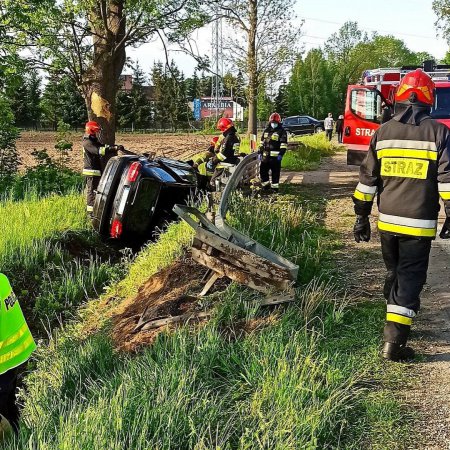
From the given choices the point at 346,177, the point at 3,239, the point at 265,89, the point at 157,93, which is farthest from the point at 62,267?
the point at 157,93

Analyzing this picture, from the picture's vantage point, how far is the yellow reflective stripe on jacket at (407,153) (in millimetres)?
3705

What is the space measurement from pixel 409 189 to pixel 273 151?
6.97m

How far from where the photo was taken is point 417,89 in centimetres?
382

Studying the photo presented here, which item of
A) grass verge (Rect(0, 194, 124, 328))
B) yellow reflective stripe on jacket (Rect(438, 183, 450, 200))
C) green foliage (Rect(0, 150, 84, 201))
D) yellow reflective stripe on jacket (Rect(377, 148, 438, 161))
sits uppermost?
yellow reflective stripe on jacket (Rect(377, 148, 438, 161))

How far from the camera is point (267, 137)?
10922mm

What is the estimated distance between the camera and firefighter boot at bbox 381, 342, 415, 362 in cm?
368

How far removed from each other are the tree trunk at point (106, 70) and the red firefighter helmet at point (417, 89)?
24.8 feet

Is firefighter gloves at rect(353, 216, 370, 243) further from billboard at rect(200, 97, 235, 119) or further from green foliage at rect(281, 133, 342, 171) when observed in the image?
billboard at rect(200, 97, 235, 119)

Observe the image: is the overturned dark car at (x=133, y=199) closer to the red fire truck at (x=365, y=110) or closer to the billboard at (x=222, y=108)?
the red fire truck at (x=365, y=110)

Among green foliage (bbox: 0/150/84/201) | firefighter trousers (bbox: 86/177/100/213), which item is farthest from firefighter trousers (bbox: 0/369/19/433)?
green foliage (bbox: 0/150/84/201)

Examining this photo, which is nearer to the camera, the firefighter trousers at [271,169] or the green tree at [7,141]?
the firefighter trousers at [271,169]

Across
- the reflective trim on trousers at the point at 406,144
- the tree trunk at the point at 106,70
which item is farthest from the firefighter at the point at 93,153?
the reflective trim on trousers at the point at 406,144

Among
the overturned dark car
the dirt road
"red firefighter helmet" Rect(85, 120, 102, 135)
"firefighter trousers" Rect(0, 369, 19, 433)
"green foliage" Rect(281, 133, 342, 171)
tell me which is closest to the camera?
"firefighter trousers" Rect(0, 369, 19, 433)

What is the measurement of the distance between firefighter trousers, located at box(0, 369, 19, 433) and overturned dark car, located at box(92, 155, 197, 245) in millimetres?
4541
